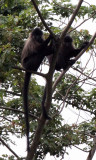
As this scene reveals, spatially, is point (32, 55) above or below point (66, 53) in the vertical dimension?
below

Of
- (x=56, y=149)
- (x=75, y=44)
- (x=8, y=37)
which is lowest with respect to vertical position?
(x=56, y=149)

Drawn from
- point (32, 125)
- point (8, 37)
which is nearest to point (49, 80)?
point (8, 37)

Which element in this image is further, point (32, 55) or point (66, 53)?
point (66, 53)

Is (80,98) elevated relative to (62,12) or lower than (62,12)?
lower

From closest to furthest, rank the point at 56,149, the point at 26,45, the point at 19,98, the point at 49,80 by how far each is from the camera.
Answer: the point at 49,80 → the point at 26,45 → the point at 56,149 → the point at 19,98

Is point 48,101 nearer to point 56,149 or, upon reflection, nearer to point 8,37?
point 8,37

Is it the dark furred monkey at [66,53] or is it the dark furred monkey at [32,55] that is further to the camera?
the dark furred monkey at [66,53]

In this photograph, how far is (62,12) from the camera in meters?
7.75

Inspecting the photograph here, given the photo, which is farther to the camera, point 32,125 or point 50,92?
point 32,125

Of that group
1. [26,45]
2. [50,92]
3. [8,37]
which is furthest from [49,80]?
[26,45]

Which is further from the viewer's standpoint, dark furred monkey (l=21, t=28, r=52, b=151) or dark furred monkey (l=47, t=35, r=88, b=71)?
dark furred monkey (l=47, t=35, r=88, b=71)

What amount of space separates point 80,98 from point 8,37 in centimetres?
329

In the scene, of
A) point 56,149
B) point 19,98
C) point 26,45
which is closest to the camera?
point 26,45

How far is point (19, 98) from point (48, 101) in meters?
2.55
